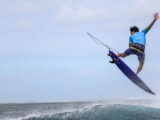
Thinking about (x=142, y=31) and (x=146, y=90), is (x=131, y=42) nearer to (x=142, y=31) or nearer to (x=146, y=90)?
(x=142, y=31)

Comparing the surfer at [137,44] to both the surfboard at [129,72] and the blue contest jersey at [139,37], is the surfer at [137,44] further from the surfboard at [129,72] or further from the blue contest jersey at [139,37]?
the surfboard at [129,72]

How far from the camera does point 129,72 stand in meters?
25.3

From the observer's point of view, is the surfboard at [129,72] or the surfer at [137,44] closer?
the surfer at [137,44]

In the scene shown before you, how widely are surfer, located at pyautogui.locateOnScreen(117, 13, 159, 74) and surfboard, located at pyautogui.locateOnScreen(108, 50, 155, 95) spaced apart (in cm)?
39

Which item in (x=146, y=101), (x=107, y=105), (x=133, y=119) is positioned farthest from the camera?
(x=146, y=101)

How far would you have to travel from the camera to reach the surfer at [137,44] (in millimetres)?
24641

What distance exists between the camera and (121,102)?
3003 centimetres

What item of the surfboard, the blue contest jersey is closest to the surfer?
the blue contest jersey

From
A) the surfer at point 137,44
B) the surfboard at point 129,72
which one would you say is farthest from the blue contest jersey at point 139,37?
the surfboard at point 129,72

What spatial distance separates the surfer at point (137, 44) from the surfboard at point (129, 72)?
386 millimetres

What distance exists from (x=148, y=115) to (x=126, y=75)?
2.86 metres

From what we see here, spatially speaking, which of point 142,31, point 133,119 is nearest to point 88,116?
point 133,119

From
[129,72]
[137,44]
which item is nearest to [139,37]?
[137,44]

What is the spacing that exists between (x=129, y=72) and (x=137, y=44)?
1.92 meters
